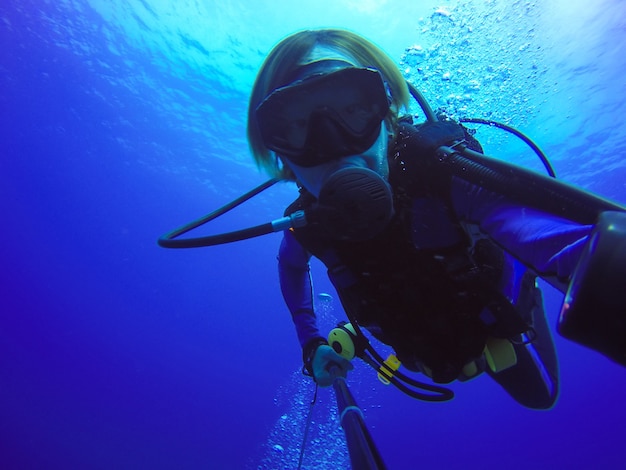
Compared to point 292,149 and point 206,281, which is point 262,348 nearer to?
point 206,281

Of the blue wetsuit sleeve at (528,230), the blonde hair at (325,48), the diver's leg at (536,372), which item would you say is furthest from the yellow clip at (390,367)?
the blonde hair at (325,48)

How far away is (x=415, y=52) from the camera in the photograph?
12.4 metres

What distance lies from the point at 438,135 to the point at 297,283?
2302 millimetres

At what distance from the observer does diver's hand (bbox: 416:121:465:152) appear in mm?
1767

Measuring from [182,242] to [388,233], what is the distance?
1507 mm

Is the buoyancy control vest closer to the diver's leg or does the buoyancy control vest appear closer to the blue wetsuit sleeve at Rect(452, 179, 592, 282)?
the blue wetsuit sleeve at Rect(452, 179, 592, 282)

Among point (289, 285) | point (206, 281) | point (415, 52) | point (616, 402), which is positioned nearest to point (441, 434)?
point (616, 402)

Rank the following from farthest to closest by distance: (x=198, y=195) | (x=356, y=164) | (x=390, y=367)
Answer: (x=198, y=195) → (x=390, y=367) → (x=356, y=164)

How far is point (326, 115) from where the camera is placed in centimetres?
217

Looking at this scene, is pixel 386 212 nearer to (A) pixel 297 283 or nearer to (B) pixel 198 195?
(A) pixel 297 283

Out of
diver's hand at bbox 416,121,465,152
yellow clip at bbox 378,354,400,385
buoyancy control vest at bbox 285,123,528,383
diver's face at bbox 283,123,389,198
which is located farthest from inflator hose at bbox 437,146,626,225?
yellow clip at bbox 378,354,400,385

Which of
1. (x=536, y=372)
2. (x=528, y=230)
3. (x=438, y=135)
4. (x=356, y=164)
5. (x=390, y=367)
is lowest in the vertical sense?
(x=528, y=230)

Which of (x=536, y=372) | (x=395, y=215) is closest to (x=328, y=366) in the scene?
(x=395, y=215)

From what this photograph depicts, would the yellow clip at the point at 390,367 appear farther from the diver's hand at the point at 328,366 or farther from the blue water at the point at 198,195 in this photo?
the blue water at the point at 198,195
